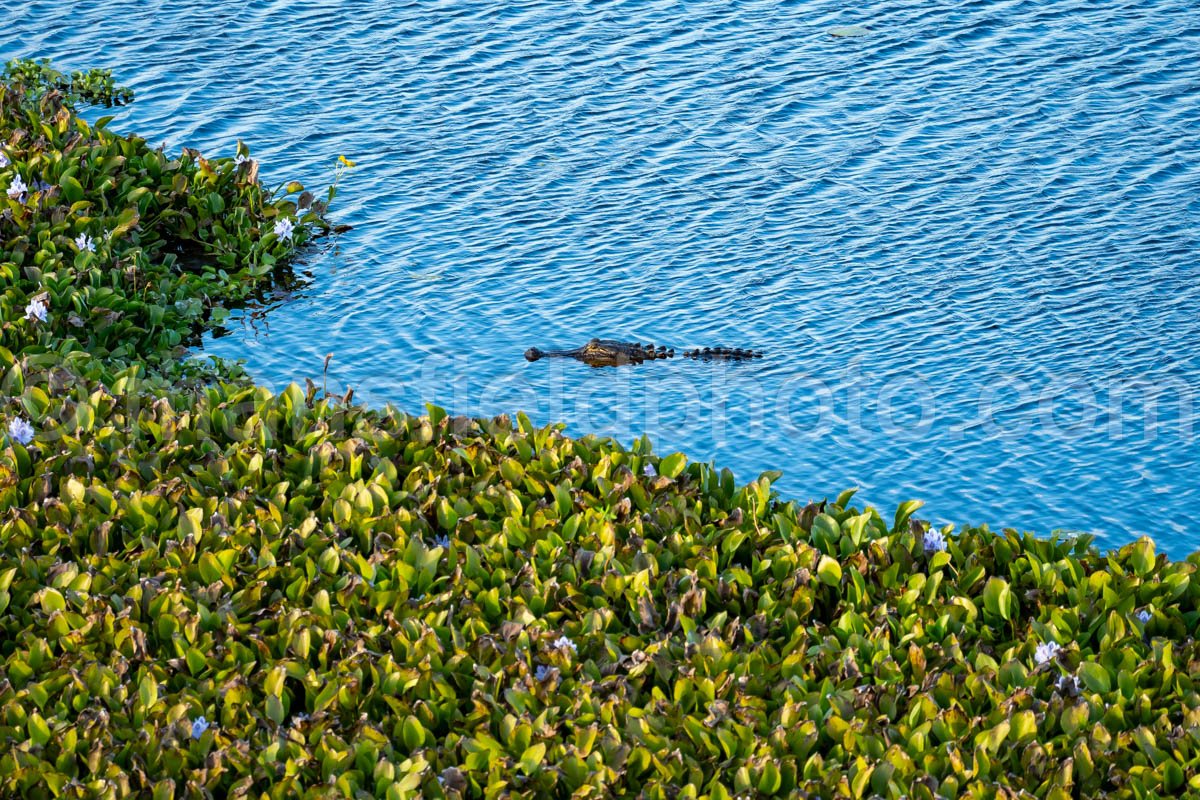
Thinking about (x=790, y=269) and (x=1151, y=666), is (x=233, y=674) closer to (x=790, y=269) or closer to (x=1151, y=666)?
(x=1151, y=666)

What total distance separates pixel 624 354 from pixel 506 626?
4.66m

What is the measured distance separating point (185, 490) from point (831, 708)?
3026 millimetres

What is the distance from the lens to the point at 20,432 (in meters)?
6.56

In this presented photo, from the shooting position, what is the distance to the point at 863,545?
20.0 ft

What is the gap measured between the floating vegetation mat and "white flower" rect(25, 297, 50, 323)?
84 centimetres

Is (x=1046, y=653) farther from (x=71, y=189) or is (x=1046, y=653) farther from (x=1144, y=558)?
(x=71, y=189)

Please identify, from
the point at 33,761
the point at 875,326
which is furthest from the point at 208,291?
the point at 33,761

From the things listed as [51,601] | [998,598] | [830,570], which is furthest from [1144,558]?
[51,601]

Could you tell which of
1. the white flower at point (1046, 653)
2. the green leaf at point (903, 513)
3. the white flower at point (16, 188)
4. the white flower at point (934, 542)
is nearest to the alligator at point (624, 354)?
the green leaf at point (903, 513)

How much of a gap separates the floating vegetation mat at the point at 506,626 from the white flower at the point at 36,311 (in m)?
0.84

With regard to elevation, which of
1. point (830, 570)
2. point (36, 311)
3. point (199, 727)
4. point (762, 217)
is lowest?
point (762, 217)

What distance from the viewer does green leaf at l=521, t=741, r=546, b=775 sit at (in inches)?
185


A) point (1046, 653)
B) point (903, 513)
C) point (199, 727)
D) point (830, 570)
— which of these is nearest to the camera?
point (199, 727)

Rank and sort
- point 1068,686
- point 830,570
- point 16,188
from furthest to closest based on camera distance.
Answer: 1. point 16,188
2. point 830,570
3. point 1068,686
